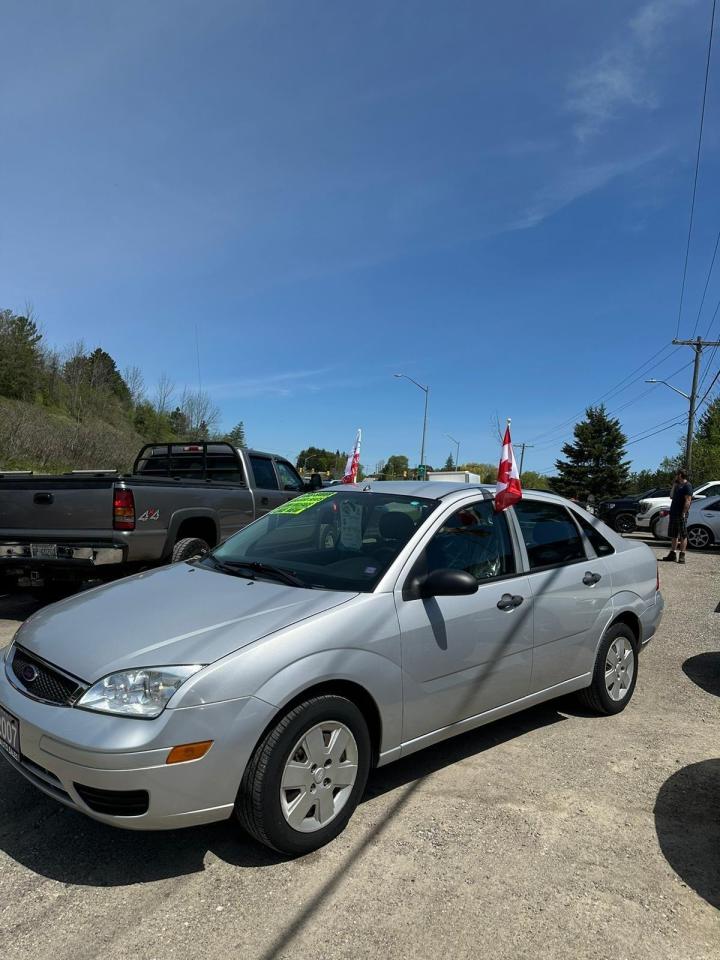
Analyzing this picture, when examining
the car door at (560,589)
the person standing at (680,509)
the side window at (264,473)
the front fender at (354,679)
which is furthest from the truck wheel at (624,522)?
the front fender at (354,679)

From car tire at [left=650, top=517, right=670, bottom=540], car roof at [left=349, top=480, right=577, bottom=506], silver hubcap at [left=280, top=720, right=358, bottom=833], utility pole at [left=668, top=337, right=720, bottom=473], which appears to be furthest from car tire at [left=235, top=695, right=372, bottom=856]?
utility pole at [left=668, top=337, right=720, bottom=473]

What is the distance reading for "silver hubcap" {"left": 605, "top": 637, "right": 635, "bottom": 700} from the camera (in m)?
4.50

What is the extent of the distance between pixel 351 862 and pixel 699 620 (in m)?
6.47

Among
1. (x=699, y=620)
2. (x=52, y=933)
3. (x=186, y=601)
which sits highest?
(x=186, y=601)

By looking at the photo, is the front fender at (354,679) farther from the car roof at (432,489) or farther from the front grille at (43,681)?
the car roof at (432,489)

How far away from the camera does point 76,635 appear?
2977mm

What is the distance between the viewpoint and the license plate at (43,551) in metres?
6.11

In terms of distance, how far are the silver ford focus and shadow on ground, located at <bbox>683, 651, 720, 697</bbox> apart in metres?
1.44

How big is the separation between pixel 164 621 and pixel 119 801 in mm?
743

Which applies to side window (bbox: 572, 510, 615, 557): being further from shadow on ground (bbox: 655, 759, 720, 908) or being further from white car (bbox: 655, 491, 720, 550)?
white car (bbox: 655, 491, 720, 550)

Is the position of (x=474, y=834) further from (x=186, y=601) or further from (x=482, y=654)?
(x=186, y=601)

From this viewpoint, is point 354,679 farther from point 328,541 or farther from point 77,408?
point 77,408

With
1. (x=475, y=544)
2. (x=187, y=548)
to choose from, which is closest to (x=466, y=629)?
(x=475, y=544)

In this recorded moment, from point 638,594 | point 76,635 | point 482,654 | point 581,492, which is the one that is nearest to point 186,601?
point 76,635
